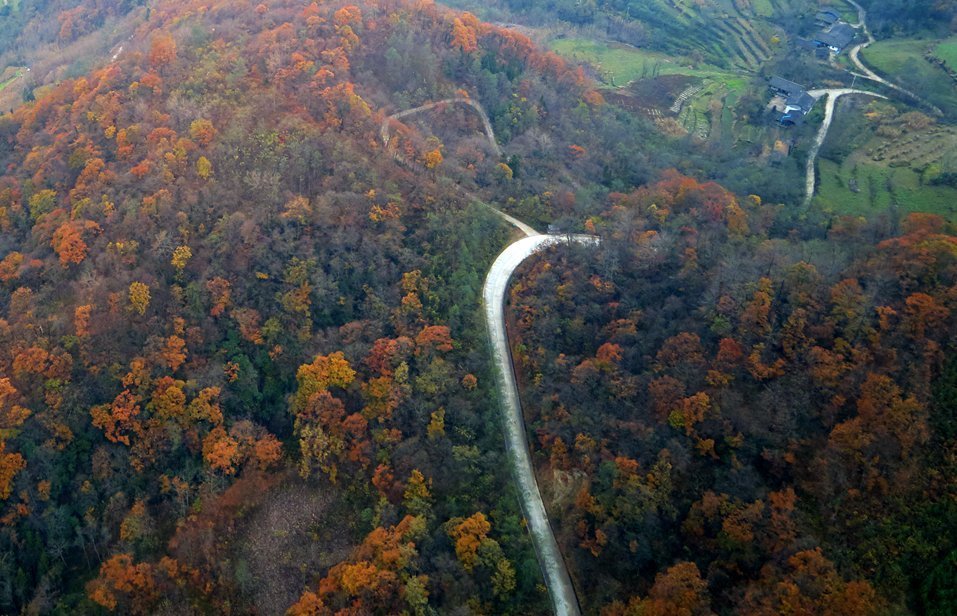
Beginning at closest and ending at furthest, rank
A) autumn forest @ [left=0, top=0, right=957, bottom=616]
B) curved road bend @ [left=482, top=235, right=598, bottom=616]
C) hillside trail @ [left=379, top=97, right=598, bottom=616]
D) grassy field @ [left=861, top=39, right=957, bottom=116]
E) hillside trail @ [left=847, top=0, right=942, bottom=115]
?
autumn forest @ [left=0, top=0, right=957, bottom=616] → curved road bend @ [left=482, top=235, right=598, bottom=616] → hillside trail @ [left=379, top=97, right=598, bottom=616] → grassy field @ [left=861, top=39, right=957, bottom=116] → hillside trail @ [left=847, top=0, right=942, bottom=115]

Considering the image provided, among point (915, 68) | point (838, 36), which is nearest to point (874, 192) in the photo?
point (915, 68)

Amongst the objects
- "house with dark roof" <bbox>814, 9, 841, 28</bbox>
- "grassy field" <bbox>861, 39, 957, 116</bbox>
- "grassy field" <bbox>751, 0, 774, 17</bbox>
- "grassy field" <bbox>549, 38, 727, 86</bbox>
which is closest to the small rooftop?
"house with dark roof" <bbox>814, 9, 841, 28</bbox>

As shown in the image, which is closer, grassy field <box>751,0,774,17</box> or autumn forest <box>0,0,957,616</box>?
autumn forest <box>0,0,957,616</box>

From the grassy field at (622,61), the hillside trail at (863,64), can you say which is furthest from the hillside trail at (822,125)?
the grassy field at (622,61)

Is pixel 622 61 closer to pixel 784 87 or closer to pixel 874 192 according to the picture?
pixel 784 87

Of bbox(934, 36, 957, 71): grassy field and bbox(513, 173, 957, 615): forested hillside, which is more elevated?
bbox(513, 173, 957, 615): forested hillside

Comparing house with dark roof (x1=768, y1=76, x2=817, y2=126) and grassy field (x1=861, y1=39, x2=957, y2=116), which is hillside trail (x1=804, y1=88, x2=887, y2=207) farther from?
grassy field (x1=861, y1=39, x2=957, y2=116)

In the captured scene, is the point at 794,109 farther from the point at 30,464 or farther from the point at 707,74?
the point at 30,464
